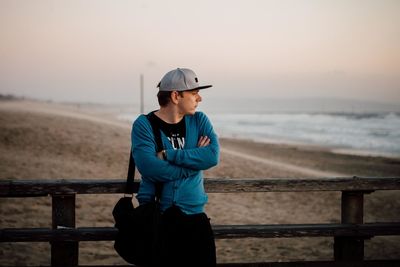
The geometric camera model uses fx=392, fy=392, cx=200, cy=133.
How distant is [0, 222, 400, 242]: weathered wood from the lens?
10.7 feet

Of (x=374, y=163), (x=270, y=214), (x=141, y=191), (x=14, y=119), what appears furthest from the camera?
(x=14, y=119)

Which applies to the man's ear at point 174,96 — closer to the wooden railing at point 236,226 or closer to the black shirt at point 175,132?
the black shirt at point 175,132

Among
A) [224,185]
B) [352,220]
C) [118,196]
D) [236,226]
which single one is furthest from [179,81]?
[118,196]

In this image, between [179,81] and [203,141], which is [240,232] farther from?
[179,81]

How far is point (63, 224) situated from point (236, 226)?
4.88 ft

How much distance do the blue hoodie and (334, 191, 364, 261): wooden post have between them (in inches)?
60.9

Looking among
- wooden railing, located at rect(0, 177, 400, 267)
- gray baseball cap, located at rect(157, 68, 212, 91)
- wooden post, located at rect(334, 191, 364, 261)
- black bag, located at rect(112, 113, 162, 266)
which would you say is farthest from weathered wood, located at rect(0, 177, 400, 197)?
gray baseball cap, located at rect(157, 68, 212, 91)

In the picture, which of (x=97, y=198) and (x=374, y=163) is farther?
(x=374, y=163)

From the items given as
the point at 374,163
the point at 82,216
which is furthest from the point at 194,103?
the point at 374,163

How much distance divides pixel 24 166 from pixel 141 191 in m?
10.0

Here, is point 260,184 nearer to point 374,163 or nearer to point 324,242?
point 324,242

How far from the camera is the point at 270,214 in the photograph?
30.3 ft

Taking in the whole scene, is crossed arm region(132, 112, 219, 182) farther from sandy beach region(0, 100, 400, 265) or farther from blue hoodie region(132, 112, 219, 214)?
sandy beach region(0, 100, 400, 265)

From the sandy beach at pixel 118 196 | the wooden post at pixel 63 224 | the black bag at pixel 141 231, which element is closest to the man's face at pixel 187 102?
the black bag at pixel 141 231
